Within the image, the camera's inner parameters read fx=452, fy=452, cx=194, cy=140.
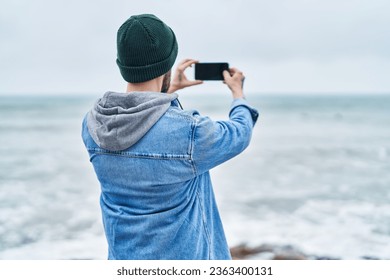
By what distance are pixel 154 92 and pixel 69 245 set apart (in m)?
3.62

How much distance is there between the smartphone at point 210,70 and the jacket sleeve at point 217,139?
8.7 inches

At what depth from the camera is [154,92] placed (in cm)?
95

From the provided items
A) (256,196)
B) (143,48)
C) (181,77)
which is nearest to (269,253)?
(256,196)

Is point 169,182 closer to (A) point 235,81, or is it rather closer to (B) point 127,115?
(B) point 127,115

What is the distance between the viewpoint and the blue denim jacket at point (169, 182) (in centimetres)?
94

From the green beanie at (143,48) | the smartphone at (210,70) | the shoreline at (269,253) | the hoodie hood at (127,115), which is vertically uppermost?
the green beanie at (143,48)

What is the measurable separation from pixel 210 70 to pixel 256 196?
507 centimetres

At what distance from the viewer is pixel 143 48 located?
96cm

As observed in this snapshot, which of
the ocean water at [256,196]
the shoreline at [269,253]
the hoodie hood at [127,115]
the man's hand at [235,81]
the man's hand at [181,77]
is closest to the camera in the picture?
the hoodie hood at [127,115]

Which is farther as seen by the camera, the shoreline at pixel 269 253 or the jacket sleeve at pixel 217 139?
the shoreline at pixel 269 253

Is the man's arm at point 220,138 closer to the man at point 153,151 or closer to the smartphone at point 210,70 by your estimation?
the man at point 153,151

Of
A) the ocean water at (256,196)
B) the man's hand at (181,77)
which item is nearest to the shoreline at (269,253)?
the ocean water at (256,196)
